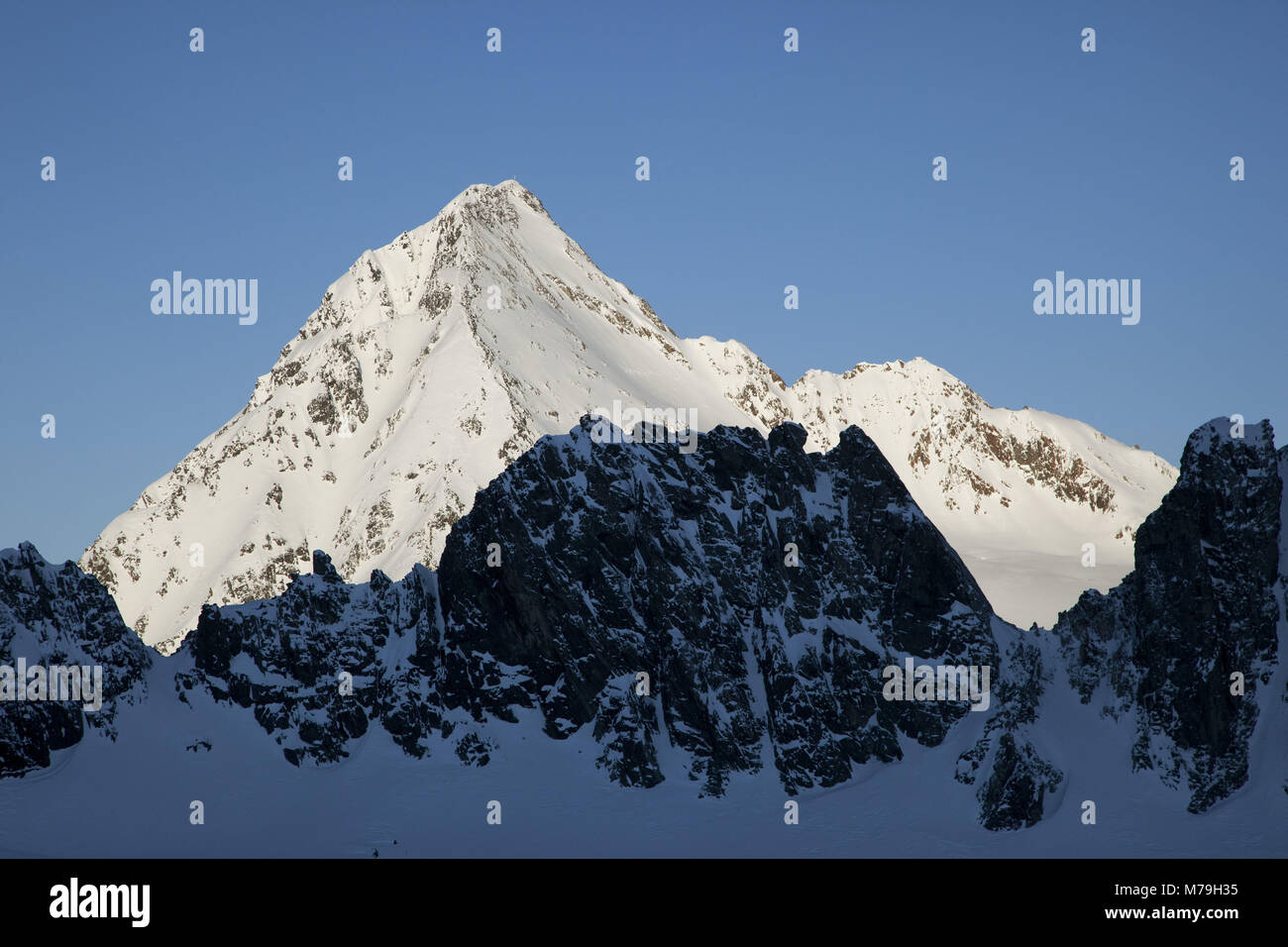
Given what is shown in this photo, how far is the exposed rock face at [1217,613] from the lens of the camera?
192125mm

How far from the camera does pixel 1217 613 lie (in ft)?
636

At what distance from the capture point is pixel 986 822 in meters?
193

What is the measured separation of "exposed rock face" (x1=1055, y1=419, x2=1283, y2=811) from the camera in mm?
192125
